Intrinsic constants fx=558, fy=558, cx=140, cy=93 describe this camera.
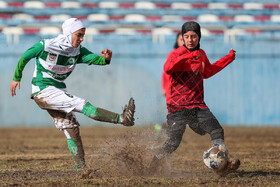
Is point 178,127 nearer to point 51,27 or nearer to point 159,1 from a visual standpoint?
point 51,27

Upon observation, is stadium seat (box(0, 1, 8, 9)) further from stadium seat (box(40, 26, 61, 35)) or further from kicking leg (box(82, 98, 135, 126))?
kicking leg (box(82, 98, 135, 126))

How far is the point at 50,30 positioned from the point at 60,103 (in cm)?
1235

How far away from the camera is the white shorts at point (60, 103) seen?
6082mm

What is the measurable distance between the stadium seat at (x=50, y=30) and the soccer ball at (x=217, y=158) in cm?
1185

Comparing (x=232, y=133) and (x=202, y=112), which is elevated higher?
(x=202, y=112)

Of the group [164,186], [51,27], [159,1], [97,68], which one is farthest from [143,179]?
[159,1]

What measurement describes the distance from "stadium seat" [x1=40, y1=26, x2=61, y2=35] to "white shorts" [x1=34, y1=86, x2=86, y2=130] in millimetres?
11188

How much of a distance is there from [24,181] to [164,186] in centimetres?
147

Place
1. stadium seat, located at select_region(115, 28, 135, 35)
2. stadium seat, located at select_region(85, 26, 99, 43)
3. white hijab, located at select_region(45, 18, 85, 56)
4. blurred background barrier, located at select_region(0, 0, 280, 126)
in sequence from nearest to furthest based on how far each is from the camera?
1. white hijab, located at select_region(45, 18, 85, 56)
2. blurred background barrier, located at select_region(0, 0, 280, 126)
3. stadium seat, located at select_region(85, 26, 99, 43)
4. stadium seat, located at select_region(115, 28, 135, 35)

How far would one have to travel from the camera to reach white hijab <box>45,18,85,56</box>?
6.16 m

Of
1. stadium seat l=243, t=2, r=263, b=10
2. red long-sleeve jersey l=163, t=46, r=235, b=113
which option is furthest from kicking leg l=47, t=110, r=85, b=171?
stadium seat l=243, t=2, r=263, b=10

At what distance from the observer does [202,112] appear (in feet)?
20.4

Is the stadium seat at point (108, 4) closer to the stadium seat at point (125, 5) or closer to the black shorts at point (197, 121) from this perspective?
the stadium seat at point (125, 5)

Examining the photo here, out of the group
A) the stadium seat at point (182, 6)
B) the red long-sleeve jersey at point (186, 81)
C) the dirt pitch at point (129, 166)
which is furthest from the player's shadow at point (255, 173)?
the stadium seat at point (182, 6)
